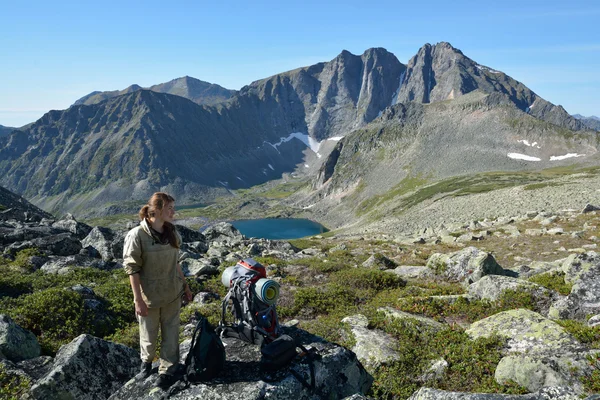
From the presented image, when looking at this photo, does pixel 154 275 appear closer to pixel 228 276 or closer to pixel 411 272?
pixel 228 276

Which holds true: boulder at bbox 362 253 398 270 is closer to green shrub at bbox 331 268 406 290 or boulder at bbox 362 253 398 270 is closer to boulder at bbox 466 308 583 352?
green shrub at bbox 331 268 406 290

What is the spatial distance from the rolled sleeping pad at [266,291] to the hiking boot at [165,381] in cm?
224

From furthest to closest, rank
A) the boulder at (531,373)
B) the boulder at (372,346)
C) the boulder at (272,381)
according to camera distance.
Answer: the boulder at (372,346) → the boulder at (531,373) → the boulder at (272,381)

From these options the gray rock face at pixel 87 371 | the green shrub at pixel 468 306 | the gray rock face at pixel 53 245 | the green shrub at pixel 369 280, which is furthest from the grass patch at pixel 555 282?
the gray rock face at pixel 53 245

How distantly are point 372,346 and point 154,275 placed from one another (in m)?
Result: 6.13

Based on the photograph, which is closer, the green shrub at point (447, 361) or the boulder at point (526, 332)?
the green shrub at point (447, 361)

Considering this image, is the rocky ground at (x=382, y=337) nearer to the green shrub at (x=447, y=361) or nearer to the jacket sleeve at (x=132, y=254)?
the green shrub at (x=447, y=361)

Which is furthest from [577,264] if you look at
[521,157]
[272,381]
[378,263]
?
[521,157]

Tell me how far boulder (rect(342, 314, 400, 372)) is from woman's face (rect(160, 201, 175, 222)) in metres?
6.13

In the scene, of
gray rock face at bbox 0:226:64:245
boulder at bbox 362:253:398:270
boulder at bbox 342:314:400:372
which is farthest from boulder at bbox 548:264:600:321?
gray rock face at bbox 0:226:64:245

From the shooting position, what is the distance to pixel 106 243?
83.5 feet

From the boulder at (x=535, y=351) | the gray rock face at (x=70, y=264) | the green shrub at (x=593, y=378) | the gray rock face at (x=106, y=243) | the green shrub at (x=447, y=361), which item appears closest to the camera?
the green shrub at (x=593, y=378)

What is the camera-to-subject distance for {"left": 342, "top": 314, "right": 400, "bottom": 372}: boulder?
30.6 ft

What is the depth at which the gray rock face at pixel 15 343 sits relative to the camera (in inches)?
339
